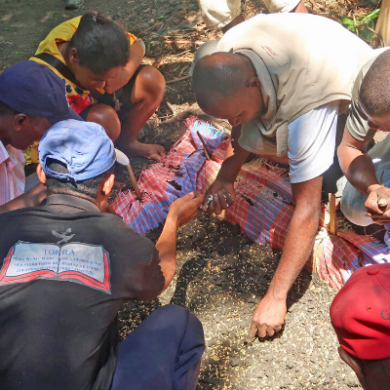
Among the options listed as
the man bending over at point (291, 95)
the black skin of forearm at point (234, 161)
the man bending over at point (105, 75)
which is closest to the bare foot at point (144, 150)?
the man bending over at point (105, 75)

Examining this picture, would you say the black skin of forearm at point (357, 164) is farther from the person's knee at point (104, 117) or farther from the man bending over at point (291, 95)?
the person's knee at point (104, 117)

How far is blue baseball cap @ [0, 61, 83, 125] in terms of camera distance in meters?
1.88

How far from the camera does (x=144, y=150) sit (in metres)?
2.80

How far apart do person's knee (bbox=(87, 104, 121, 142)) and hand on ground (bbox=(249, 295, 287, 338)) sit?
1.40 m

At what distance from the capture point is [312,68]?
5.74ft

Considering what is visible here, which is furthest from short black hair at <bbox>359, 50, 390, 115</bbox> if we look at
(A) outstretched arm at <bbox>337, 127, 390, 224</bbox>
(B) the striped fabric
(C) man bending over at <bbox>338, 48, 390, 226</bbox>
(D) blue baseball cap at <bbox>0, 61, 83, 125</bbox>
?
(D) blue baseball cap at <bbox>0, 61, 83, 125</bbox>

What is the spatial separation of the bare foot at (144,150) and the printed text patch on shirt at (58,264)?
1615 millimetres

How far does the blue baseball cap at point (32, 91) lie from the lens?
1880 mm

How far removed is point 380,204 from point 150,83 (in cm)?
170

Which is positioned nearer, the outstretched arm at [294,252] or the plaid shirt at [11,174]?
the outstretched arm at [294,252]

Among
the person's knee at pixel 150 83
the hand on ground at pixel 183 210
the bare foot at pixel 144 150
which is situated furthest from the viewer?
the bare foot at pixel 144 150

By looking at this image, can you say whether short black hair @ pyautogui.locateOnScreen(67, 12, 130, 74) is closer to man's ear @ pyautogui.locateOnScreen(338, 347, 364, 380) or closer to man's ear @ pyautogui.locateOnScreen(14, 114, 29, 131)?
man's ear @ pyautogui.locateOnScreen(14, 114, 29, 131)

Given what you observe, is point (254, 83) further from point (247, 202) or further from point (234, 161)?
point (247, 202)

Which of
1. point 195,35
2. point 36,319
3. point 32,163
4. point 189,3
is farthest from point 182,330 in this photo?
point 189,3
